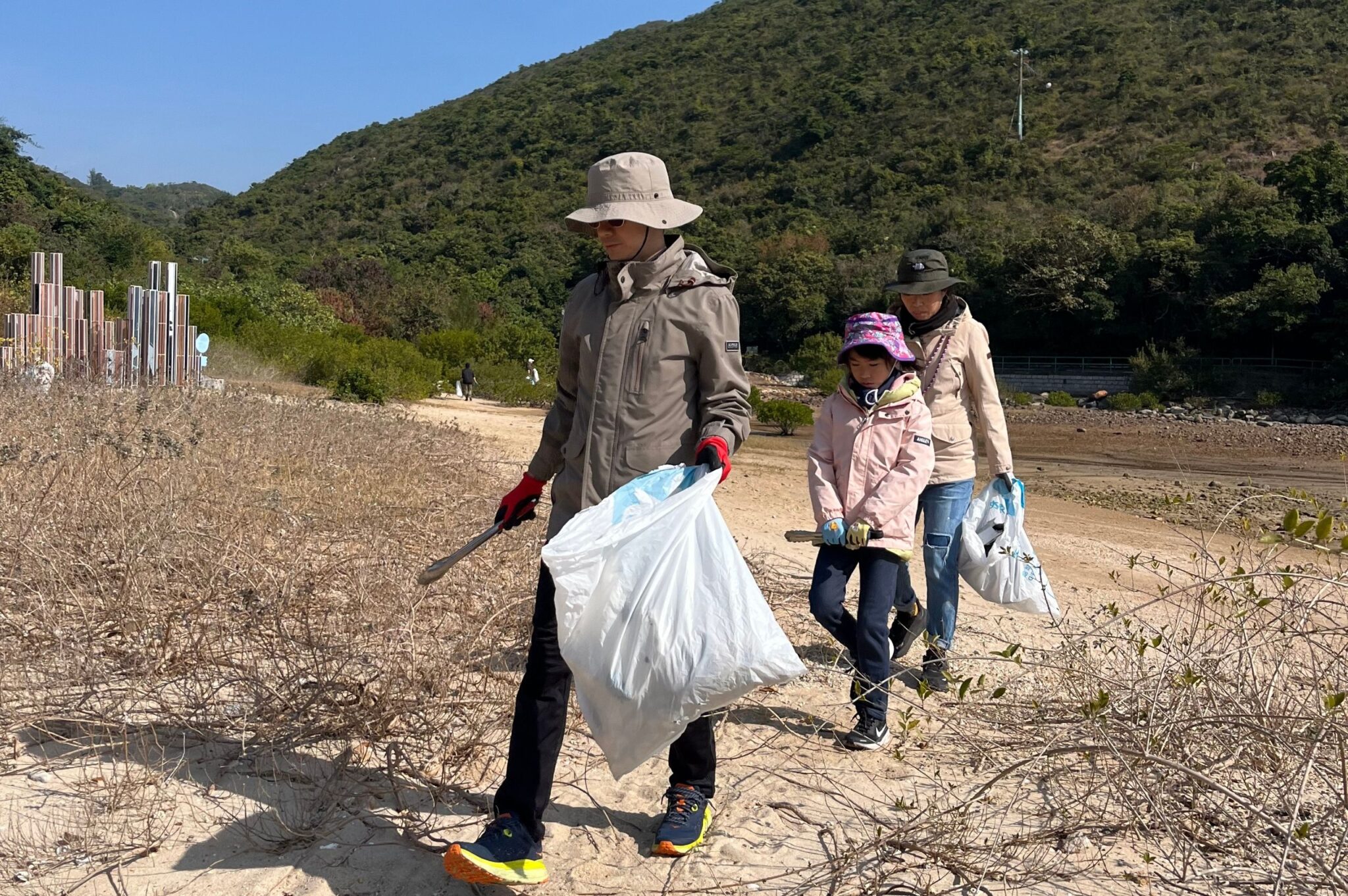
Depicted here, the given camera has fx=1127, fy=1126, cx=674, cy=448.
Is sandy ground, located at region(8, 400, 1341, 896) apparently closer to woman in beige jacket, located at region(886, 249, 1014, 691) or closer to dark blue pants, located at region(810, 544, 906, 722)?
dark blue pants, located at region(810, 544, 906, 722)

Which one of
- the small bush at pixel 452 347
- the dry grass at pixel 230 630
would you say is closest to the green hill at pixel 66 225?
the small bush at pixel 452 347

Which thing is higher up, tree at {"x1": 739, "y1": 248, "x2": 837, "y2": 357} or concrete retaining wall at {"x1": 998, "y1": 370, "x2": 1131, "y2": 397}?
tree at {"x1": 739, "y1": 248, "x2": 837, "y2": 357}

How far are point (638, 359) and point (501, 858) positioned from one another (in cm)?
123

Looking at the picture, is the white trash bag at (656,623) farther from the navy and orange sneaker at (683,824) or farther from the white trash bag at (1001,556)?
the white trash bag at (1001,556)

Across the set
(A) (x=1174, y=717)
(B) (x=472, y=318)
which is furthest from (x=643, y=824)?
(B) (x=472, y=318)

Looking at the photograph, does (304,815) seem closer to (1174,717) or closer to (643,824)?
(643,824)

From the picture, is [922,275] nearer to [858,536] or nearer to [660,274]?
[858,536]

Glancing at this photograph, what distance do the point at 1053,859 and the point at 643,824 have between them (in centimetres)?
108

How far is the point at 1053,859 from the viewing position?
2.83 m

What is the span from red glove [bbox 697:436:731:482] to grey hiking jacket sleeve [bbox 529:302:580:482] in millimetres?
415

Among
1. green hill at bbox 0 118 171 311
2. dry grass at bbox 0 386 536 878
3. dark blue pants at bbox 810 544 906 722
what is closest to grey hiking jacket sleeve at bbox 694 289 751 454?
dark blue pants at bbox 810 544 906 722

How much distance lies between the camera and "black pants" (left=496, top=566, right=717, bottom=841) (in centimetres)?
271

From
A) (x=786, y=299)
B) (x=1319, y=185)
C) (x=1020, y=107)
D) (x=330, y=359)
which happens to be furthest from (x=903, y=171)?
(x=330, y=359)

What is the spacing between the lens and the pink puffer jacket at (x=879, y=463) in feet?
12.2
